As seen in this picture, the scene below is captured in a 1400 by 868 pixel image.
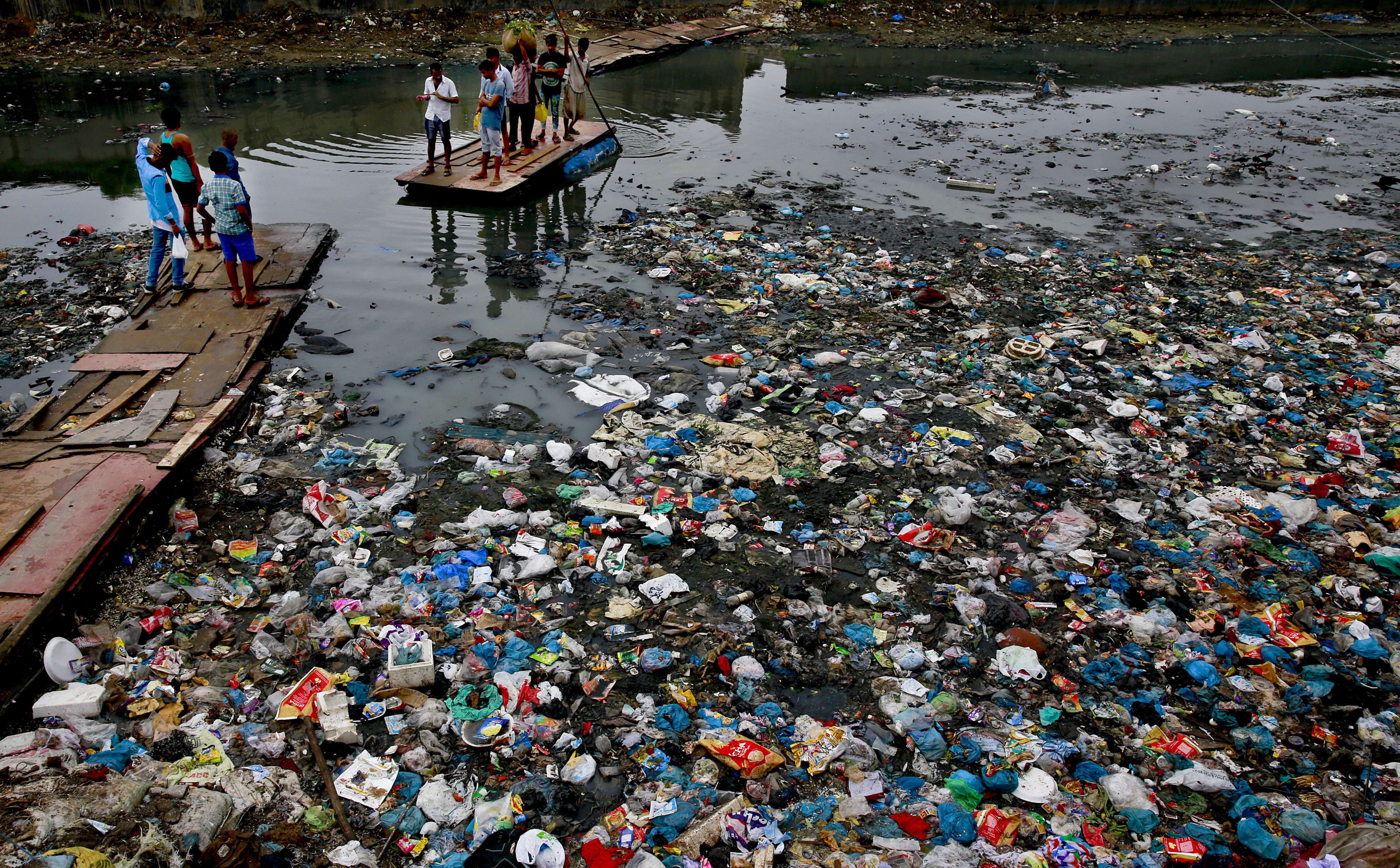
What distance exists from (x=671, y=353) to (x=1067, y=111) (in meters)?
11.4

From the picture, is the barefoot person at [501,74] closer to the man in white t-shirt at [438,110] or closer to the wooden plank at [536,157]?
the wooden plank at [536,157]

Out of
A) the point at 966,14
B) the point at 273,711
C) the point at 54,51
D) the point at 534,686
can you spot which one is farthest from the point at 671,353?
the point at 966,14

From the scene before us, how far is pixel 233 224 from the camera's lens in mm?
5688

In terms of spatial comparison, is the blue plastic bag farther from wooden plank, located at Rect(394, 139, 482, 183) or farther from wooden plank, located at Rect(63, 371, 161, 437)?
wooden plank, located at Rect(394, 139, 482, 183)

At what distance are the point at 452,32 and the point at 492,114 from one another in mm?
10970

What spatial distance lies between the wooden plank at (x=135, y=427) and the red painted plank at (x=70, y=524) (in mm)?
195

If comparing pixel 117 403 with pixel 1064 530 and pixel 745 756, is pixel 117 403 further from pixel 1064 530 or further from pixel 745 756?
pixel 1064 530

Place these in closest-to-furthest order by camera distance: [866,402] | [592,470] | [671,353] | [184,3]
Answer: [592,470]
[866,402]
[671,353]
[184,3]

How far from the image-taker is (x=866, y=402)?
5387 millimetres

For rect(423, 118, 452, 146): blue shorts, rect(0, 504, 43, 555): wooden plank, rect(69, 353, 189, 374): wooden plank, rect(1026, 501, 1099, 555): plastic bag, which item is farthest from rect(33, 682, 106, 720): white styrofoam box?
rect(423, 118, 452, 146): blue shorts

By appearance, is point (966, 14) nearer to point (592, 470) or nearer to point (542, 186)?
point (542, 186)

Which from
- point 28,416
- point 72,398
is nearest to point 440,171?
point 72,398

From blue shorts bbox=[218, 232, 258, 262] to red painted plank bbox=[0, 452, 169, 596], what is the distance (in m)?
2.19

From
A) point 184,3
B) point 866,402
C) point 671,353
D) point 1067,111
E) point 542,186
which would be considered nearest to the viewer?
point 866,402
